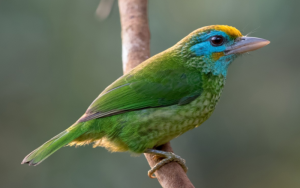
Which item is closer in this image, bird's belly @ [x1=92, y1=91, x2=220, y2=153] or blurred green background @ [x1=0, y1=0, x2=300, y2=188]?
bird's belly @ [x1=92, y1=91, x2=220, y2=153]

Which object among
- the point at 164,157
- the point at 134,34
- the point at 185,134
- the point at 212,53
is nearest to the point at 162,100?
the point at 164,157

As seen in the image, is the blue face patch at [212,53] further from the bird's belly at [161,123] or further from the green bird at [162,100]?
the bird's belly at [161,123]

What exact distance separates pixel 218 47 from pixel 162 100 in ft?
2.05

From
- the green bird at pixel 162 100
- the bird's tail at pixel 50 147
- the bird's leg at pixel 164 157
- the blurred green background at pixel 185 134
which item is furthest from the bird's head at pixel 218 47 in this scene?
the blurred green background at pixel 185 134

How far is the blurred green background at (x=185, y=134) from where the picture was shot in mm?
4105

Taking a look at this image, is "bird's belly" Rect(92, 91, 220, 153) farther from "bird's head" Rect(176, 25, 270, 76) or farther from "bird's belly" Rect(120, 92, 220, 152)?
"bird's head" Rect(176, 25, 270, 76)

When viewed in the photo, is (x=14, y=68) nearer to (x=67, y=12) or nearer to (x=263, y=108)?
(x=67, y=12)

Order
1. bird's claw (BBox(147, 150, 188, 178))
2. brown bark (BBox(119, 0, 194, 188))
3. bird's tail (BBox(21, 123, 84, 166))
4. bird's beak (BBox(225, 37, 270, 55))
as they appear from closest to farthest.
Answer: bird's tail (BBox(21, 123, 84, 166)) → bird's claw (BBox(147, 150, 188, 178)) → bird's beak (BBox(225, 37, 270, 55)) → brown bark (BBox(119, 0, 194, 188))

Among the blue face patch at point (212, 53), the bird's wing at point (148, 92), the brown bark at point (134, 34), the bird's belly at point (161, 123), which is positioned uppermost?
the brown bark at point (134, 34)

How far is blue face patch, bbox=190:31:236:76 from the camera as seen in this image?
2.60 m

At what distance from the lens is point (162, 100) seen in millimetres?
2467

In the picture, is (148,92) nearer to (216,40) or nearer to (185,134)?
(216,40)

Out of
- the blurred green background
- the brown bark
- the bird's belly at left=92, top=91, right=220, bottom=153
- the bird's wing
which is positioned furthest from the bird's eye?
the blurred green background

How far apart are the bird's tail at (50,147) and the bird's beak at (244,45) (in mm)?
1315
